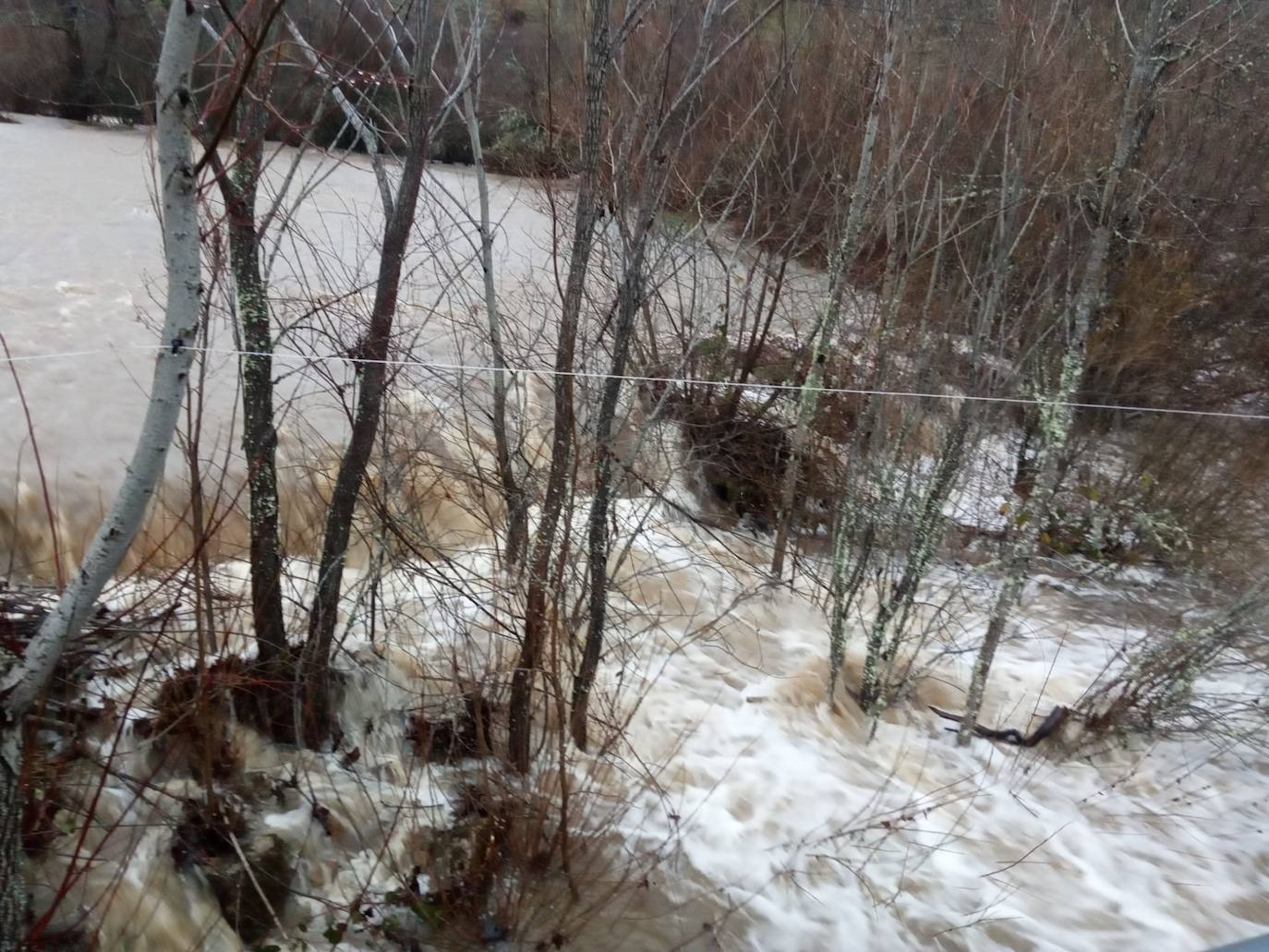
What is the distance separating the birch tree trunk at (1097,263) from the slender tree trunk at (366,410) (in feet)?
10.6

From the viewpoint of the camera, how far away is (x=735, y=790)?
4902 mm

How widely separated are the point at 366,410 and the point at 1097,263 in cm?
363

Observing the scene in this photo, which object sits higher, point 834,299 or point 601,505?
point 834,299

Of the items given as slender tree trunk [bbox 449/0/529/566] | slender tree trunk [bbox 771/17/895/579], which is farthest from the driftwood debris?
slender tree trunk [bbox 449/0/529/566]

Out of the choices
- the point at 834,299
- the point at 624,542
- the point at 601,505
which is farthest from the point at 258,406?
the point at 834,299

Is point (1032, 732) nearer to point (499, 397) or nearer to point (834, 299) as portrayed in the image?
point (834, 299)

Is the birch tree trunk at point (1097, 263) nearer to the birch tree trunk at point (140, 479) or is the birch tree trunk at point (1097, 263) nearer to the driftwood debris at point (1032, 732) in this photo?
the driftwood debris at point (1032, 732)

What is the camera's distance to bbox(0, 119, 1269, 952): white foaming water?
3.80 metres

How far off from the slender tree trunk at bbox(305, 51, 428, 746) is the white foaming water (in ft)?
0.85

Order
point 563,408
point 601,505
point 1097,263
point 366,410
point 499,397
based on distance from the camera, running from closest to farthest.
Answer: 1. point 563,408
2. point 366,410
3. point 601,505
4. point 1097,263
5. point 499,397

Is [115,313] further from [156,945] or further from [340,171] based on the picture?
[156,945]

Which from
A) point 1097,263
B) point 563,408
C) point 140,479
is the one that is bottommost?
point 563,408

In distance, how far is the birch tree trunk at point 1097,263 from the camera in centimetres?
448

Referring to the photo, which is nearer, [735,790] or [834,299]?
[735,790]
